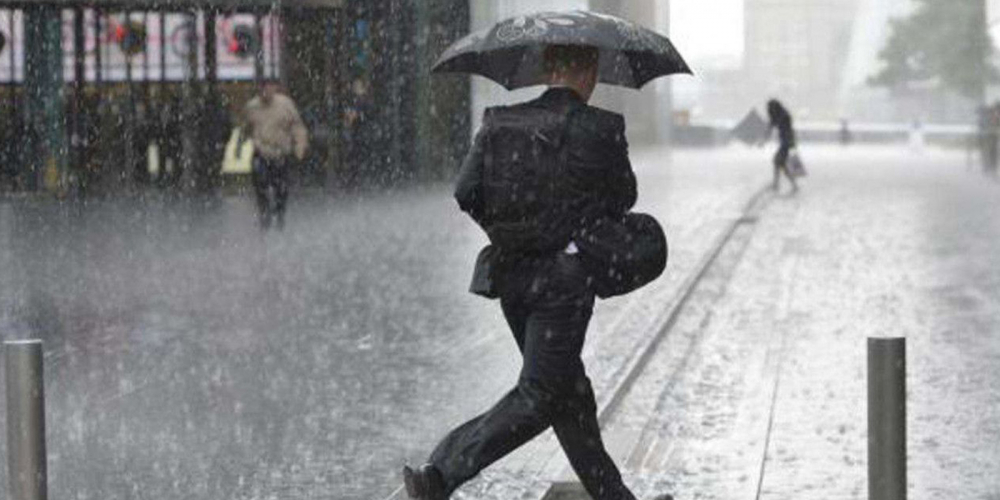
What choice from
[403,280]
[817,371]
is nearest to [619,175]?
[817,371]

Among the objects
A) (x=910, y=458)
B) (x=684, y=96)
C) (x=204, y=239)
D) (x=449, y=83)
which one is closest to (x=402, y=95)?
(x=449, y=83)

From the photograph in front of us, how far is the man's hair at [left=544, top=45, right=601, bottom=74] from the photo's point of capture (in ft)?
21.0

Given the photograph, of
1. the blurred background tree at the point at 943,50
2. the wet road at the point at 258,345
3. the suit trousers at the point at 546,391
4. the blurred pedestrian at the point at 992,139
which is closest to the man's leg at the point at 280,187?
the wet road at the point at 258,345

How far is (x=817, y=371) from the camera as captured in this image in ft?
36.2

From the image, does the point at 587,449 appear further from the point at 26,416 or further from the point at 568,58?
the point at 26,416

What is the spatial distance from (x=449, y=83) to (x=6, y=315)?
23300 millimetres

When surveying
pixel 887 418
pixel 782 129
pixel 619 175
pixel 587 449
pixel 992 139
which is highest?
pixel 619 175

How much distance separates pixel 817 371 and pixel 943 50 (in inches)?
2894

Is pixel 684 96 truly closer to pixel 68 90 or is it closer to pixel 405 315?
pixel 68 90

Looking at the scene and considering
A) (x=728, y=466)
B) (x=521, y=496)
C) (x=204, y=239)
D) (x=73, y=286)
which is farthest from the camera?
(x=204, y=239)

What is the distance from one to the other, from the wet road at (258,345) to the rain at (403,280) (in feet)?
0.13

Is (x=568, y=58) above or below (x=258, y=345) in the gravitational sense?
above

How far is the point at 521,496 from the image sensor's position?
725cm

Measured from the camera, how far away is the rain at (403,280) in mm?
6945
